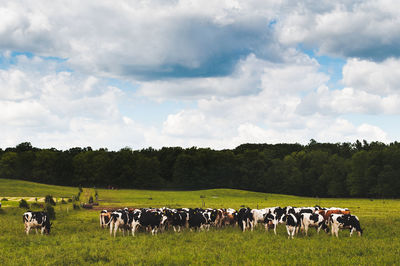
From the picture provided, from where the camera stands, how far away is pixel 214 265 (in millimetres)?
16203

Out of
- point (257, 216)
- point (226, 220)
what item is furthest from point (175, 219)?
point (257, 216)

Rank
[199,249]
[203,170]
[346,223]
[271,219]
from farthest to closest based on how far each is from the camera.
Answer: [203,170] → [271,219] → [346,223] → [199,249]

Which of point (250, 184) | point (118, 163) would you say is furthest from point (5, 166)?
point (250, 184)

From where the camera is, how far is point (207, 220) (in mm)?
30750

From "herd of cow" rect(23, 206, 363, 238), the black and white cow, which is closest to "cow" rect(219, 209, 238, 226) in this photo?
"herd of cow" rect(23, 206, 363, 238)

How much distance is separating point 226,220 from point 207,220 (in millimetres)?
3088

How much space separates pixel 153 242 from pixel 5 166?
399 ft

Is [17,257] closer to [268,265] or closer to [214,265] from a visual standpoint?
[214,265]

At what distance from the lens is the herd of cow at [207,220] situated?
25650 mm

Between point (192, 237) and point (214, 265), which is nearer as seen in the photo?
point (214, 265)

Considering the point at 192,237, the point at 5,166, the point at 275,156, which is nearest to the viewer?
the point at 192,237

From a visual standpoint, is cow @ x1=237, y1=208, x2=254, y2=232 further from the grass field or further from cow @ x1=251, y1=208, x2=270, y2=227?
the grass field

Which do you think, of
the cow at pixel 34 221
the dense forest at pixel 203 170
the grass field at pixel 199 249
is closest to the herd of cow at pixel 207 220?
the cow at pixel 34 221

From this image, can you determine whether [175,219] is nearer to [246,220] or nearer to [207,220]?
[207,220]
